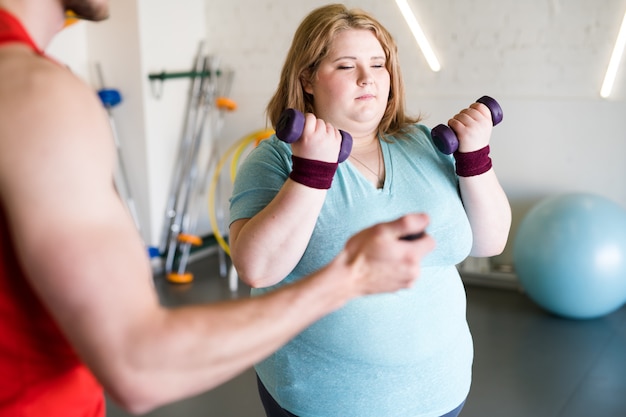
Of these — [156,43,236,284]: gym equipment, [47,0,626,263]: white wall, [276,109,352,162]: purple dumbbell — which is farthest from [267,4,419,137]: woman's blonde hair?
[156,43,236,284]: gym equipment

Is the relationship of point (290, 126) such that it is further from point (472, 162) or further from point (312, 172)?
point (472, 162)

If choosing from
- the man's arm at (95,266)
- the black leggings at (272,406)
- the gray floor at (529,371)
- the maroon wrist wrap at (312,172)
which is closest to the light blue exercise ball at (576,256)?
the gray floor at (529,371)

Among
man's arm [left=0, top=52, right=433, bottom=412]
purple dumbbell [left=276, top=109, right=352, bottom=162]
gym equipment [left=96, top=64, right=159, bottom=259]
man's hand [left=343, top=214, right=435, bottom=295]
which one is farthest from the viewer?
gym equipment [left=96, top=64, right=159, bottom=259]

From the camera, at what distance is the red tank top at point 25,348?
803 mm

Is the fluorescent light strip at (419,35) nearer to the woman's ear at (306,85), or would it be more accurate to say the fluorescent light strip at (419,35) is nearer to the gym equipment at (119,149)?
the gym equipment at (119,149)

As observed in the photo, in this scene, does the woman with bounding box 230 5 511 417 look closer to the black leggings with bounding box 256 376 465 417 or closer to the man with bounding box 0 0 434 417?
the black leggings with bounding box 256 376 465 417

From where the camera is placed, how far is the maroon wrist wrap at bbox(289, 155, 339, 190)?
133 cm

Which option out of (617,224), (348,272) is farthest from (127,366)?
(617,224)

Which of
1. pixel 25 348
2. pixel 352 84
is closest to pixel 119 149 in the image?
pixel 352 84

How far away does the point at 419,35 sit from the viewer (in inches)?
185

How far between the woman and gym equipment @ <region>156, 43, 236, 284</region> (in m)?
3.57

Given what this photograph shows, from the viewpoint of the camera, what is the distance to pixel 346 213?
4.83ft

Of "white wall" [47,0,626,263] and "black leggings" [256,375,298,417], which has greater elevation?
"black leggings" [256,375,298,417]

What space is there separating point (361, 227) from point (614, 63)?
10.9 ft
